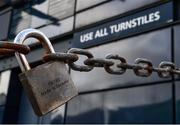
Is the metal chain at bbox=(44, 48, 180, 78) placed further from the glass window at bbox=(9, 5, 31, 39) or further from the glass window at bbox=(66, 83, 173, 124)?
the glass window at bbox=(9, 5, 31, 39)

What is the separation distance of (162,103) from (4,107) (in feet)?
17.4

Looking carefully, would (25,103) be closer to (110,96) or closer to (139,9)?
(110,96)

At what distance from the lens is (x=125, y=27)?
7.88 meters

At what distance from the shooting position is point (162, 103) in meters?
6.73

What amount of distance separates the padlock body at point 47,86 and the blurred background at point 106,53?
4806 mm

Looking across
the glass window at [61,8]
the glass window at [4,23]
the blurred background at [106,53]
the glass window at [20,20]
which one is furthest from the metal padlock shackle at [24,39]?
the glass window at [4,23]

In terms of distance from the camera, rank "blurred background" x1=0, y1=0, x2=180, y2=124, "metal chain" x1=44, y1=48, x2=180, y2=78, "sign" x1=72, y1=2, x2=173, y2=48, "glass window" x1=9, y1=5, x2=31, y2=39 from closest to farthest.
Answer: "metal chain" x1=44, y1=48, x2=180, y2=78, "blurred background" x1=0, y1=0, x2=180, y2=124, "sign" x1=72, y1=2, x2=173, y2=48, "glass window" x1=9, y1=5, x2=31, y2=39

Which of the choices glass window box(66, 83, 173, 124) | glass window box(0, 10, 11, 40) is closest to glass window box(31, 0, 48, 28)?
glass window box(0, 10, 11, 40)

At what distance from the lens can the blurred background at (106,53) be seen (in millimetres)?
6871

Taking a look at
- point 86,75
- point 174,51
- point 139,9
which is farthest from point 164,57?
point 86,75

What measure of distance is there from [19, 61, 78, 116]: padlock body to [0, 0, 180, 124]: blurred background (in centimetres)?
481

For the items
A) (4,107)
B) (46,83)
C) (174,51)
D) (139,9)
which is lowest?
(4,107)

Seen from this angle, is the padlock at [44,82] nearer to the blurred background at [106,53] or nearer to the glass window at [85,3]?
the blurred background at [106,53]

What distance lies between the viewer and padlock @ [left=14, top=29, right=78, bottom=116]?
5.95ft
